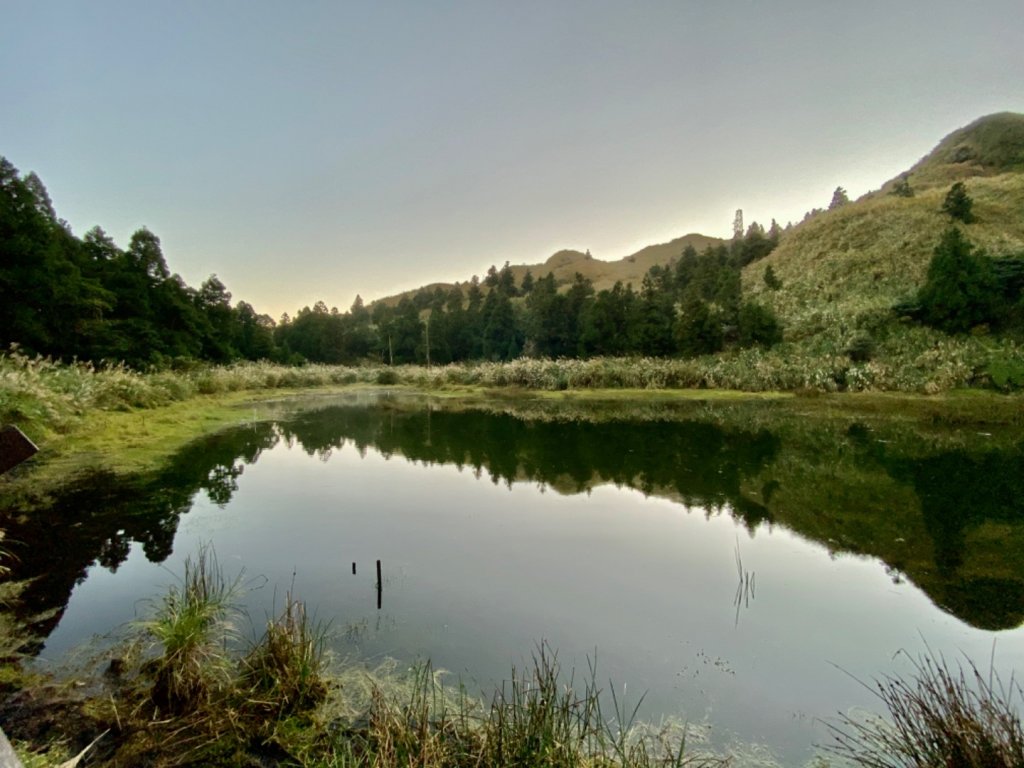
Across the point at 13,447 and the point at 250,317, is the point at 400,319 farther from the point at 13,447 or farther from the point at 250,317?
the point at 13,447

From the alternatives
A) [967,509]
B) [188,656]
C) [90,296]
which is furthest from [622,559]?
[90,296]

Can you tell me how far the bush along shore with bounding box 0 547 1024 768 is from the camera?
2529 mm

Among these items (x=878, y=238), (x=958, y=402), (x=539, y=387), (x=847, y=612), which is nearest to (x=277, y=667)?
(x=847, y=612)

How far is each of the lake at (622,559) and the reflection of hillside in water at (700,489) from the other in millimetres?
48

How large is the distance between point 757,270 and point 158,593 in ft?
155

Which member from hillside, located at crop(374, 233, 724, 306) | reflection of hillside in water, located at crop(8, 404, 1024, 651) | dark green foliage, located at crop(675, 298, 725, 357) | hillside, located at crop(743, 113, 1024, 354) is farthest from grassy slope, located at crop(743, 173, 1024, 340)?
hillside, located at crop(374, 233, 724, 306)

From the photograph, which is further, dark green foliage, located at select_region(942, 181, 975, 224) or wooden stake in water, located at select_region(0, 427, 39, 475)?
dark green foliage, located at select_region(942, 181, 975, 224)

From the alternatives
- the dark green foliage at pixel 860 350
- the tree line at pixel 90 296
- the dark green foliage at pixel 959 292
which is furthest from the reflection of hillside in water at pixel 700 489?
the dark green foliage at pixel 959 292

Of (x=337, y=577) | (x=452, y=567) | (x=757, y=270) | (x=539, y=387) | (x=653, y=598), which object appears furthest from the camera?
(x=757, y=270)

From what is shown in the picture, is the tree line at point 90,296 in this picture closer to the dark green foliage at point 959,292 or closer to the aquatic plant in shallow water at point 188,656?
the aquatic plant in shallow water at point 188,656

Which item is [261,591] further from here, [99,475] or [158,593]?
[99,475]

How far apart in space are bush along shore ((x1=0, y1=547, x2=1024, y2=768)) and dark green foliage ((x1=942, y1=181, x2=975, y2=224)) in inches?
1680

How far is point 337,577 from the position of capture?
19.0 feet

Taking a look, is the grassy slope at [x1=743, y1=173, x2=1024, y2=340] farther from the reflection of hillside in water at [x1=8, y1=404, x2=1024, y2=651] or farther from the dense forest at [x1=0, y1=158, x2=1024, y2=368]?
the reflection of hillside in water at [x1=8, y1=404, x2=1024, y2=651]
